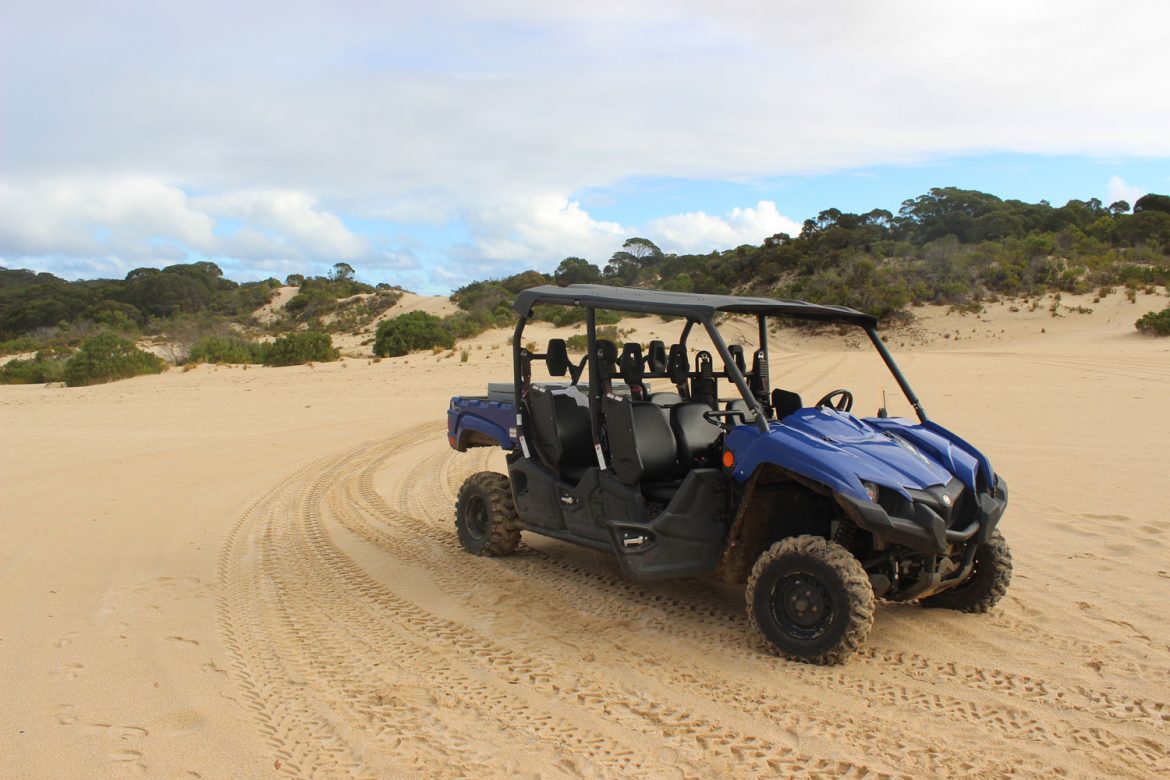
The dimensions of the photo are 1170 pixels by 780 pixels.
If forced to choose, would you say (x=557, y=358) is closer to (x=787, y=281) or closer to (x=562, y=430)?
(x=562, y=430)

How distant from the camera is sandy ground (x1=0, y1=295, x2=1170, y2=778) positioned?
3.17 metres

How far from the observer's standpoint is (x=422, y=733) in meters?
3.32

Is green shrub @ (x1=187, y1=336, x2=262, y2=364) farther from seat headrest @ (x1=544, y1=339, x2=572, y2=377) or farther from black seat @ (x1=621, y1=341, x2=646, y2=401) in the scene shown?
black seat @ (x1=621, y1=341, x2=646, y2=401)

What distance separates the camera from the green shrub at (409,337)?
25.9 metres

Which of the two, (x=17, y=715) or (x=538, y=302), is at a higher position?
(x=538, y=302)

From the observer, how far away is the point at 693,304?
425 cm

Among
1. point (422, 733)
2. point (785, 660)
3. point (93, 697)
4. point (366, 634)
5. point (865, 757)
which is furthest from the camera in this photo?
point (366, 634)

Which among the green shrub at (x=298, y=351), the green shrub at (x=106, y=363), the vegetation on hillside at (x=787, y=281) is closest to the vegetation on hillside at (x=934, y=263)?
the vegetation on hillside at (x=787, y=281)

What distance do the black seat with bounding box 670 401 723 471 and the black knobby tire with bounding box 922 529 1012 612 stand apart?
1.48 m

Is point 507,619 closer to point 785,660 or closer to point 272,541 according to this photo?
point 785,660

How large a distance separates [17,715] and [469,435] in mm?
3394

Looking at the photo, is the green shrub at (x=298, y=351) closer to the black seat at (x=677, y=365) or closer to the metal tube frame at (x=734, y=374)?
the black seat at (x=677, y=365)

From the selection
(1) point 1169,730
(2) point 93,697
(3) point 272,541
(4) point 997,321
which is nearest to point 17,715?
(2) point 93,697

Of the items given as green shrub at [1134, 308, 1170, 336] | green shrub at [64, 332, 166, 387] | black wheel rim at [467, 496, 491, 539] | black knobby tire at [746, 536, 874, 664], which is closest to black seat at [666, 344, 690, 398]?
black knobby tire at [746, 536, 874, 664]
